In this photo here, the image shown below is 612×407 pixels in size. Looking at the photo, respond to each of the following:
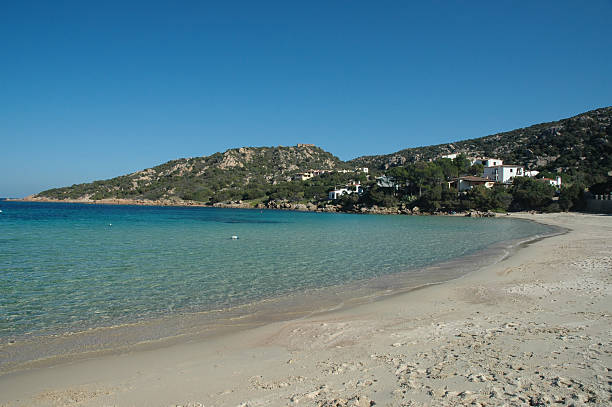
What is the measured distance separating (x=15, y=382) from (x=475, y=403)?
17.4 ft

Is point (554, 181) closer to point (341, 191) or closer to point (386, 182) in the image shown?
point (386, 182)

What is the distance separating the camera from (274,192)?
348 ft

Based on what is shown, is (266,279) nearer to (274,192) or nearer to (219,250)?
(219,250)

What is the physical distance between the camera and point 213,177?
452 ft

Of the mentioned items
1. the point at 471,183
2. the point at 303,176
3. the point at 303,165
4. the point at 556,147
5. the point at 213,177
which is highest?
the point at 303,165

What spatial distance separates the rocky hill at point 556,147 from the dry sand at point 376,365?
8341cm

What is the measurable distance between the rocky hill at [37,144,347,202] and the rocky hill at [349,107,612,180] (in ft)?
139

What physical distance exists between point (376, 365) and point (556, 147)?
113m

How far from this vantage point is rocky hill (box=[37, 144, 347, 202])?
402ft

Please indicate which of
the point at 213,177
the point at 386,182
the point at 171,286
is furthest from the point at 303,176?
the point at 171,286

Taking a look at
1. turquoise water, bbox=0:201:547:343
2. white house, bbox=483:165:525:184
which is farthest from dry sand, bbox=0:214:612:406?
white house, bbox=483:165:525:184

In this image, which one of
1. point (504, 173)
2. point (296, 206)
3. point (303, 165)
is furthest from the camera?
point (303, 165)

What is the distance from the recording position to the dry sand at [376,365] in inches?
158

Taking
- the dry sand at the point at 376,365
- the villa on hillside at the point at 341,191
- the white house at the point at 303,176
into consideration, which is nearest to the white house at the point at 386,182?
the villa on hillside at the point at 341,191
